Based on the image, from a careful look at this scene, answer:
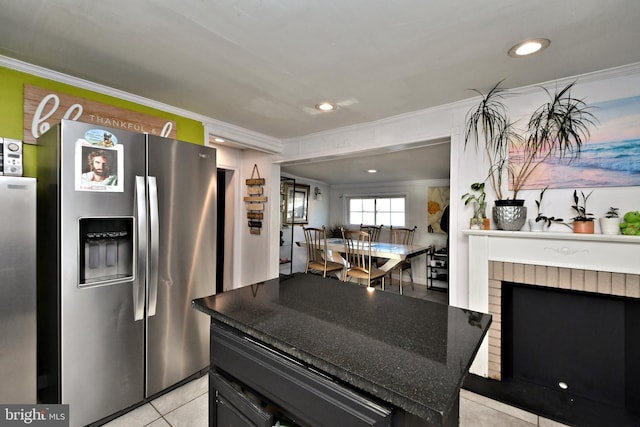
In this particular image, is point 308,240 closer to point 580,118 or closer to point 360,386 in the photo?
point 580,118

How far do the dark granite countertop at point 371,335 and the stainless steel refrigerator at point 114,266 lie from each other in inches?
34.0

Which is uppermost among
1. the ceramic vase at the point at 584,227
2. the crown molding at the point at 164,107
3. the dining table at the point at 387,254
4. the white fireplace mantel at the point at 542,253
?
the crown molding at the point at 164,107

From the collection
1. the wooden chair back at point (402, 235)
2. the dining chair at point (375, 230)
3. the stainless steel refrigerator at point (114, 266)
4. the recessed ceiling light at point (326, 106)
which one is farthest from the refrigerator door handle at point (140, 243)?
the dining chair at point (375, 230)

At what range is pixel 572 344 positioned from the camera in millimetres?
2037

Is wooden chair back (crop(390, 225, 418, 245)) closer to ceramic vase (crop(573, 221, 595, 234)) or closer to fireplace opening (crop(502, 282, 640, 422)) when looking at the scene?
fireplace opening (crop(502, 282, 640, 422))

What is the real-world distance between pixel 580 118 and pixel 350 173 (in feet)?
11.8

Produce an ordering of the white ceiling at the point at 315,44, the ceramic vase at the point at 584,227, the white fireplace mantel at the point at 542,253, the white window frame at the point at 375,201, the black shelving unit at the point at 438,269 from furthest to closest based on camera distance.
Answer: the white window frame at the point at 375,201
the black shelving unit at the point at 438,269
the ceramic vase at the point at 584,227
the white fireplace mantel at the point at 542,253
the white ceiling at the point at 315,44

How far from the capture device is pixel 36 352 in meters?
1.69

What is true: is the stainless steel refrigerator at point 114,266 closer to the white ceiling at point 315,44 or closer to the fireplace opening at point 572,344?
the white ceiling at point 315,44

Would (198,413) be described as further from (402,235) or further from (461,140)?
(402,235)

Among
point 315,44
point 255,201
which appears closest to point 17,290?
point 315,44

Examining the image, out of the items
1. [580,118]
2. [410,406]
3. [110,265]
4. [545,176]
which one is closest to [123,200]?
[110,265]

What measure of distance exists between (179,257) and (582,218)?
280 centimetres

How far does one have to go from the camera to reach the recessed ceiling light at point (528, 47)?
1.56 m
